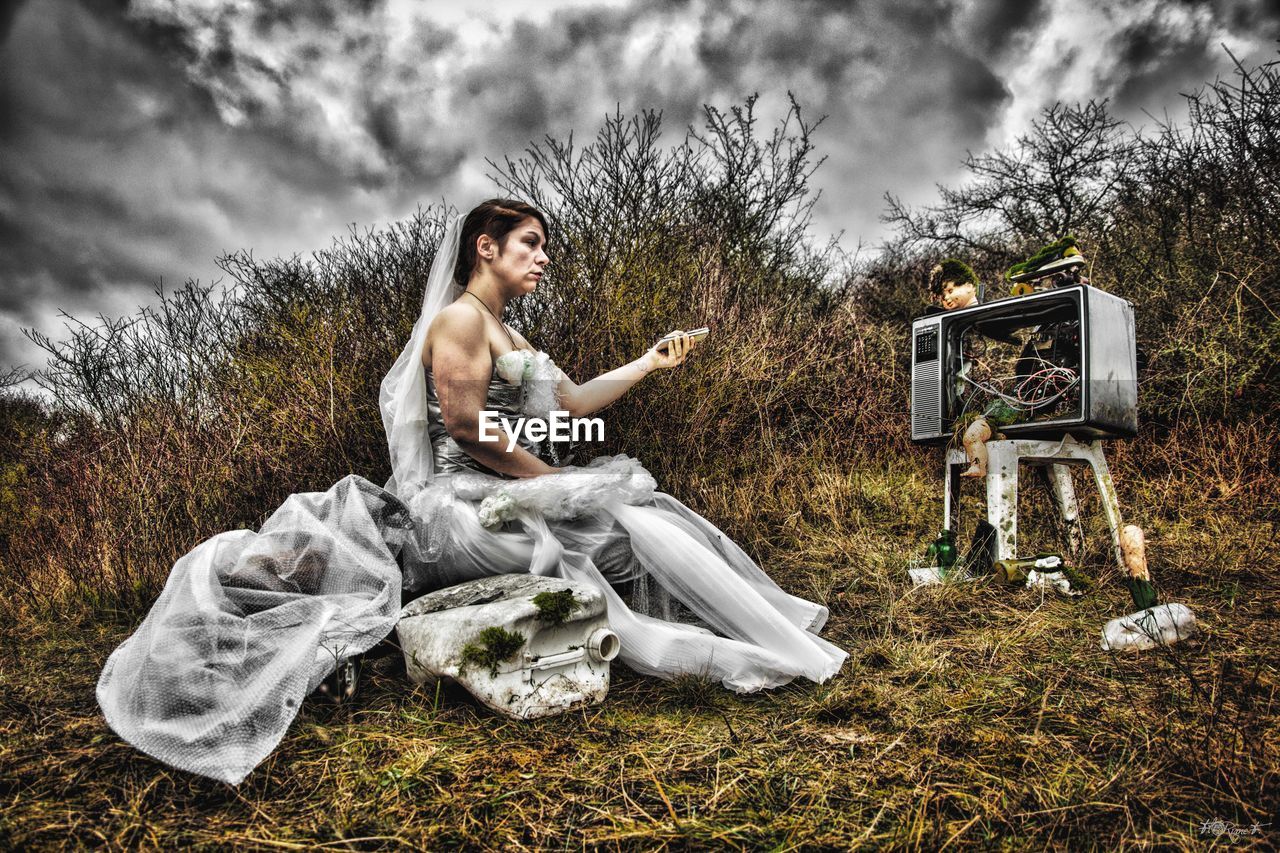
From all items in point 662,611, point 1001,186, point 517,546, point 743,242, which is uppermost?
point 1001,186

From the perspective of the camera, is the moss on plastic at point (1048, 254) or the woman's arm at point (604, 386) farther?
the moss on plastic at point (1048, 254)

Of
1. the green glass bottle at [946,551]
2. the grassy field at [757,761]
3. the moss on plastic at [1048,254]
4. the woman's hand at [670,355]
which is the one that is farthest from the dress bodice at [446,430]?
the moss on plastic at [1048,254]

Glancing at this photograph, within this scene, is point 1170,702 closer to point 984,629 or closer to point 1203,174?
point 984,629

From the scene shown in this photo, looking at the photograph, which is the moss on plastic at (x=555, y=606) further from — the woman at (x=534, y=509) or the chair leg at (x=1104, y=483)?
the chair leg at (x=1104, y=483)

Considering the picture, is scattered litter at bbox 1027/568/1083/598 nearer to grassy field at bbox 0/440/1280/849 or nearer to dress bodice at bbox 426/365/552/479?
grassy field at bbox 0/440/1280/849

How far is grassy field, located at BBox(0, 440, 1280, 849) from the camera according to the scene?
A: 1160mm

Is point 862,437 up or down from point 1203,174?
down

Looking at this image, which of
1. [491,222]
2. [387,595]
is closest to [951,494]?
[491,222]

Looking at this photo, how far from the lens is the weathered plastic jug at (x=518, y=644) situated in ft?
5.24

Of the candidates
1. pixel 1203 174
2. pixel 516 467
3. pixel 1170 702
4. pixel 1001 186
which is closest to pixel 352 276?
pixel 516 467

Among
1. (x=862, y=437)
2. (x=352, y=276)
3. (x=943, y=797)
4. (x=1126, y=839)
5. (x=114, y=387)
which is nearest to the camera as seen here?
(x=1126, y=839)

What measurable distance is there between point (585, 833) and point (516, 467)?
4.17ft

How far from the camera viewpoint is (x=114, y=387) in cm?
342

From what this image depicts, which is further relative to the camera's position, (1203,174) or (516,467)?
Result: (1203,174)
